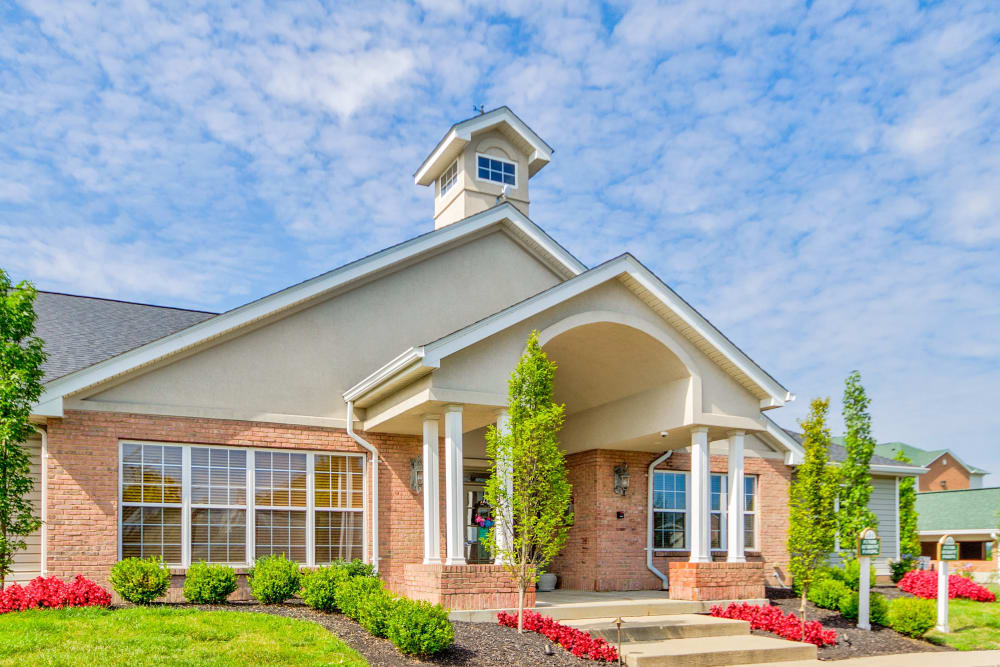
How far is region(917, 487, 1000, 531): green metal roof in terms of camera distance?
35.6 metres

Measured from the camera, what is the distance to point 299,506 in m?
15.1

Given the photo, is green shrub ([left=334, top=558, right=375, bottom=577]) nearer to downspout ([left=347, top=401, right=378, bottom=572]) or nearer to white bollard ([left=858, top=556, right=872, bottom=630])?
downspout ([left=347, top=401, right=378, bottom=572])

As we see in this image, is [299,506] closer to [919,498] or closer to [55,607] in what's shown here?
[55,607]

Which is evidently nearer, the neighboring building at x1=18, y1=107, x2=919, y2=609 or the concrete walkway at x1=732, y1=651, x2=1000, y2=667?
the concrete walkway at x1=732, y1=651, x2=1000, y2=667

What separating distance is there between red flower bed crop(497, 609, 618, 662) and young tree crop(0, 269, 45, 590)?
7.01 meters

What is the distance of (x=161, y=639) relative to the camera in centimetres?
996

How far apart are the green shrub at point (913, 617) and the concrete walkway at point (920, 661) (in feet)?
A: 2.59

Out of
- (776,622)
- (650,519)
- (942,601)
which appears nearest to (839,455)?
(650,519)

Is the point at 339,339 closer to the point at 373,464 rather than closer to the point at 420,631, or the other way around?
the point at 373,464

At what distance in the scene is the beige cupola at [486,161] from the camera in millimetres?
19562

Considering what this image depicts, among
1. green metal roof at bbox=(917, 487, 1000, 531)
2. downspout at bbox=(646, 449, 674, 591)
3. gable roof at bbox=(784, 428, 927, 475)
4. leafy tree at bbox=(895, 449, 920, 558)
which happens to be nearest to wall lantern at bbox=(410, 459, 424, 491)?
downspout at bbox=(646, 449, 674, 591)

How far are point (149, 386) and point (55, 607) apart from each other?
3935mm

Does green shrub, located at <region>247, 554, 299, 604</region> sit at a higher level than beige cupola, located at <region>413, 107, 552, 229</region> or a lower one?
lower

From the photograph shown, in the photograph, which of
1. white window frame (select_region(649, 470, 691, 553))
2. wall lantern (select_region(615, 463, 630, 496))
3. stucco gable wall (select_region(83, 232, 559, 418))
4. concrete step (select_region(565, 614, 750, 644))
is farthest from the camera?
white window frame (select_region(649, 470, 691, 553))
